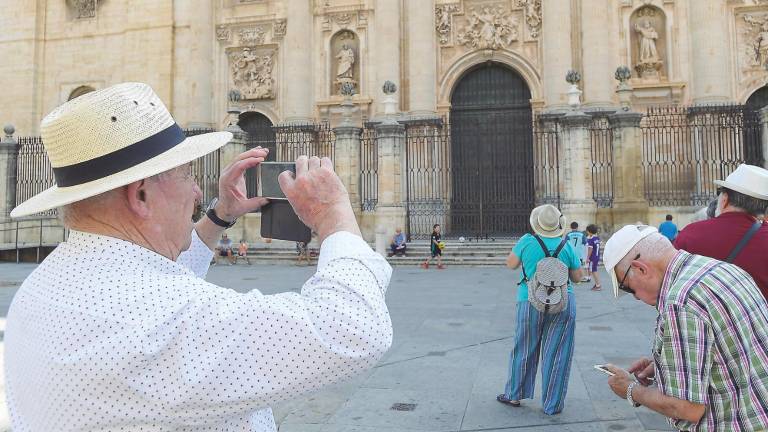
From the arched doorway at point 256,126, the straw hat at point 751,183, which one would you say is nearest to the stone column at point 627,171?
the arched doorway at point 256,126

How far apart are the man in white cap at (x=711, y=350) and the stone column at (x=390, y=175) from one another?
49.5 ft

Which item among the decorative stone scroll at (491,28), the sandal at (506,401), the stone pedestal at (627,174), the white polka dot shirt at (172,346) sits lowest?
the sandal at (506,401)

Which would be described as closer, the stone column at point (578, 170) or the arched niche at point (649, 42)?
the stone column at point (578, 170)

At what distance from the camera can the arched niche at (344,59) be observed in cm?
2114

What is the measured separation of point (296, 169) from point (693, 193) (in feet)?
59.9

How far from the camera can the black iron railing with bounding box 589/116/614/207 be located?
16953mm

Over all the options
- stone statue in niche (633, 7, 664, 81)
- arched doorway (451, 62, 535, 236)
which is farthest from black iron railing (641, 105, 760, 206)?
arched doorway (451, 62, 535, 236)

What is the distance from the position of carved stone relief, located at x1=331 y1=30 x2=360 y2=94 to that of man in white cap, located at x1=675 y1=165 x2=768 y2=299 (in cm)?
1846

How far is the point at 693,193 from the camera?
17.1 metres

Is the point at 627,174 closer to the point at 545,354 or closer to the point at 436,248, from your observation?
the point at 436,248

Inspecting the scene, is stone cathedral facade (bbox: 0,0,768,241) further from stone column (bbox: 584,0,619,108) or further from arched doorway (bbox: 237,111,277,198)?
arched doorway (bbox: 237,111,277,198)

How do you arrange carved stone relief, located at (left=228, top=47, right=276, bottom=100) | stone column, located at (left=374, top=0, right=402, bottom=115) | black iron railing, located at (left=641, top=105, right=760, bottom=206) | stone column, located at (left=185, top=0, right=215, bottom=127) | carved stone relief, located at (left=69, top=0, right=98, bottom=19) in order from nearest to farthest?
black iron railing, located at (left=641, top=105, right=760, bottom=206) < stone column, located at (left=374, top=0, right=402, bottom=115) < stone column, located at (left=185, top=0, right=215, bottom=127) < carved stone relief, located at (left=228, top=47, right=276, bottom=100) < carved stone relief, located at (left=69, top=0, right=98, bottom=19)

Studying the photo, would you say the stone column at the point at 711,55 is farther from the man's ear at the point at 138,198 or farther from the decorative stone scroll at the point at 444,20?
the man's ear at the point at 138,198

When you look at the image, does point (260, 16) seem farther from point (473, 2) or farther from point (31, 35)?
point (31, 35)
